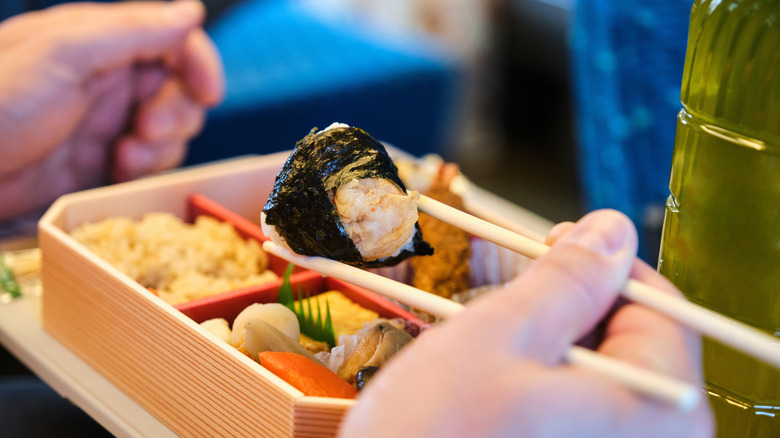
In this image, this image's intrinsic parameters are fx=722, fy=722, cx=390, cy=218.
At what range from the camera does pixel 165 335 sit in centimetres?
79

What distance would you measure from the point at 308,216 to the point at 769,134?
41 cm

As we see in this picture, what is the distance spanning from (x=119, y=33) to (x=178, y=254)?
57 cm

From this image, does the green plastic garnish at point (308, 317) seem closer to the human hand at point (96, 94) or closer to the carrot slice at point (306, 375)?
the carrot slice at point (306, 375)

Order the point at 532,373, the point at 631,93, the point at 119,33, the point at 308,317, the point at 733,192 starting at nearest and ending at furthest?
the point at 532,373, the point at 733,192, the point at 308,317, the point at 119,33, the point at 631,93

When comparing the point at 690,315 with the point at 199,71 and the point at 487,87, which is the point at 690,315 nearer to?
the point at 199,71

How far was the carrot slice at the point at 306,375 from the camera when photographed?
27.0 inches

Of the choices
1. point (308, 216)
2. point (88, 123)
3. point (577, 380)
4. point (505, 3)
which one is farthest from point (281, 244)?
point (505, 3)

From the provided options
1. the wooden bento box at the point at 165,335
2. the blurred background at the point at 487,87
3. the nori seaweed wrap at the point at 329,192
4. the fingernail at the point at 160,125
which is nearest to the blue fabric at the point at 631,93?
the blurred background at the point at 487,87

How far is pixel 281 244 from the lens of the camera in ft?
2.37

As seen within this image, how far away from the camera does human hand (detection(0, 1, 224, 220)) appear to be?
1345 mm

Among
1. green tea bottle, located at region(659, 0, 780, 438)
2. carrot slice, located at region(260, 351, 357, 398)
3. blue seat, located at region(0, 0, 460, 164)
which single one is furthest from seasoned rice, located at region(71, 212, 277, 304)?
blue seat, located at region(0, 0, 460, 164)

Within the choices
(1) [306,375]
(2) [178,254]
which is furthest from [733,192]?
(2) [178,254]

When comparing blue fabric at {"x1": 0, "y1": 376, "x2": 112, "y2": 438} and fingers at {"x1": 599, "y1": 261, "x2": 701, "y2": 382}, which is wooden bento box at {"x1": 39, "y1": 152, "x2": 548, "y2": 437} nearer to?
blue fabric at {"x1": 0, "y1": 376, "x2": 112, "y2": 438}

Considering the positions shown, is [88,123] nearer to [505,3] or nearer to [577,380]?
[577,380]
